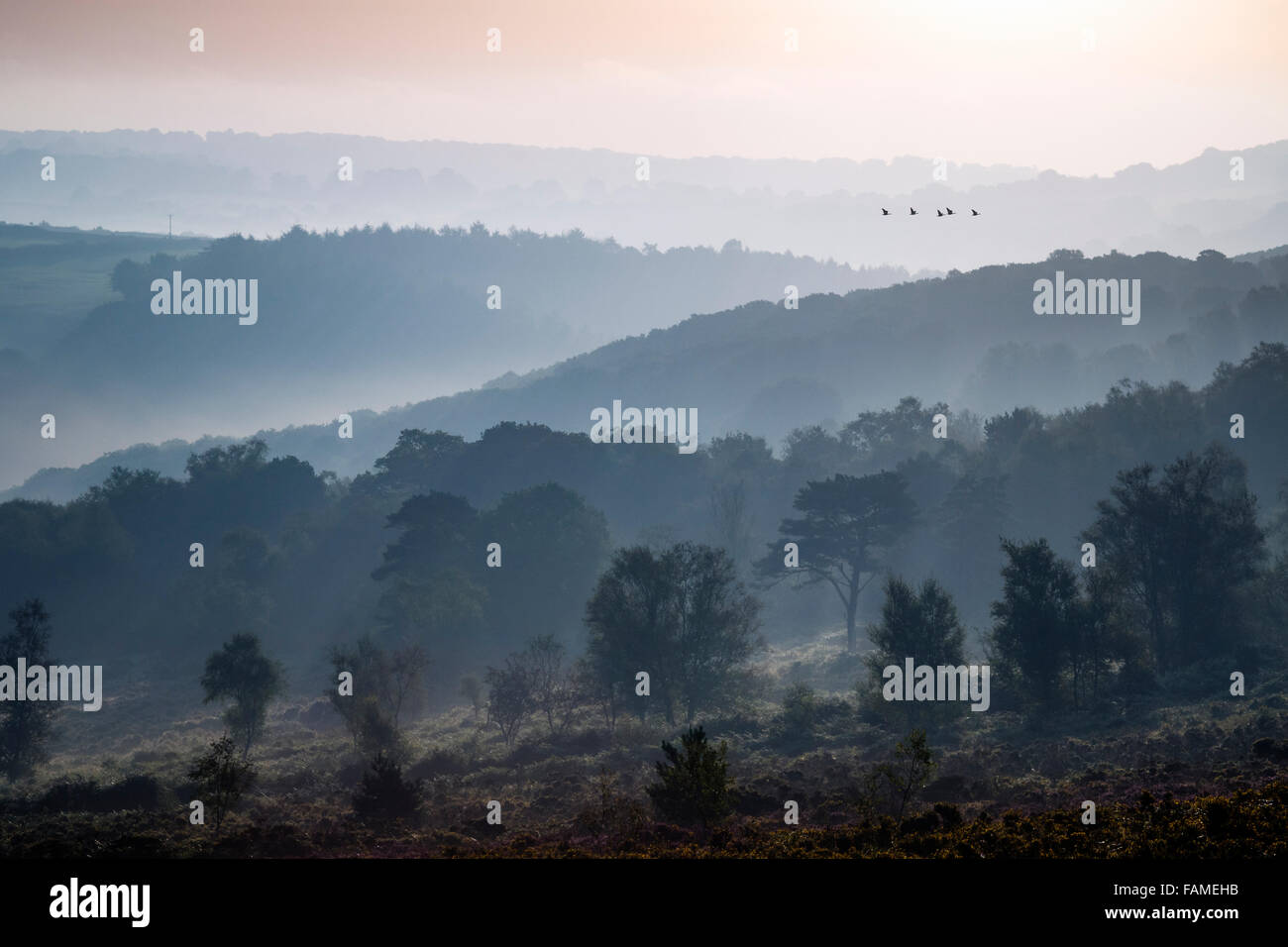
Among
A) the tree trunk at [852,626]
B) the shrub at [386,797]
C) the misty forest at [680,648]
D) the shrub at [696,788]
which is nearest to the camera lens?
the shrub at [696,788]

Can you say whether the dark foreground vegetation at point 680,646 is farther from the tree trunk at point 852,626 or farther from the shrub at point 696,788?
the tree trunk at point 852,626

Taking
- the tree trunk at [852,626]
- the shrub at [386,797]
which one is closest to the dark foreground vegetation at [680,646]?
the shrub at [386,797]

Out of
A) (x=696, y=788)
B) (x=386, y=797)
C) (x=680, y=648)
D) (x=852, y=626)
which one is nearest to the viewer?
(x=696, y=788)

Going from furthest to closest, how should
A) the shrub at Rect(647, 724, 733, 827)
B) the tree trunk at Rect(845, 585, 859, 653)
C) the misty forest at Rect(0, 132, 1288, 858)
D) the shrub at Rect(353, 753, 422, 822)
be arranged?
the tree trunk at Rect(845, 585, 859, 653), the shrub at Rect(353, 753, 422, 822), the misty forest at Rect(0, 132, 1288, 858), the shrub at Rect(647, 724, 733, 827)

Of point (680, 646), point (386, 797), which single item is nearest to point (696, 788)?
point (386, 797)

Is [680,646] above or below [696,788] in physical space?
above

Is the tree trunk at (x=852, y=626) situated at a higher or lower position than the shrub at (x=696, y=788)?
higher

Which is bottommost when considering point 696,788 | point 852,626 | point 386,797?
point 386,797

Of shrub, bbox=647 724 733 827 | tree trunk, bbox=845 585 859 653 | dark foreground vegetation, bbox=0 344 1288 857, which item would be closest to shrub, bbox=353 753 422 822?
dark foreground vegetation, bbox=0 344 1288 857

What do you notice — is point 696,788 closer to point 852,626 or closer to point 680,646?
point 680,646

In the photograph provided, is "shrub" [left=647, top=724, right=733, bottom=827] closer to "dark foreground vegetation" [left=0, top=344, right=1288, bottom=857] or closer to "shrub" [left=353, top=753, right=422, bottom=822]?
"dark foreground vegetation" [left=0, top=344, right=1288, bottom=857]
